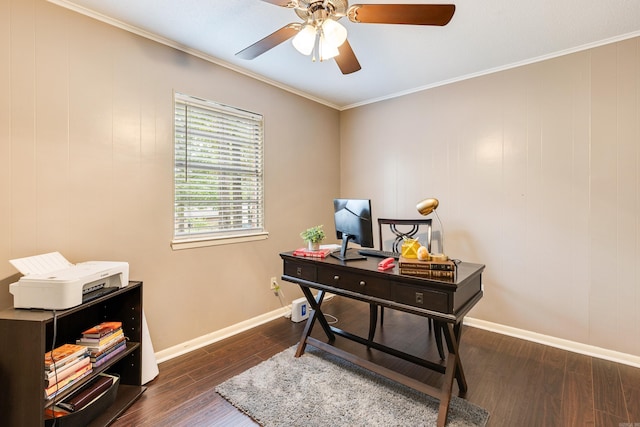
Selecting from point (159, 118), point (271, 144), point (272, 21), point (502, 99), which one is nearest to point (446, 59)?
point (502, 99)

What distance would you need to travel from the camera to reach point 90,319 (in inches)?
79.6

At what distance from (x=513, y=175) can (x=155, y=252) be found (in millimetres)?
3180

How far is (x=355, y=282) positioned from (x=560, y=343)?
206 centimetres

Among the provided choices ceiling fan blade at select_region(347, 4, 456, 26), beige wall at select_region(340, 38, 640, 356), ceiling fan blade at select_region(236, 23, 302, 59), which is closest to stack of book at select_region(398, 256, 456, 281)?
ceiling fan blade at select_region(347, 4, 456, 26)

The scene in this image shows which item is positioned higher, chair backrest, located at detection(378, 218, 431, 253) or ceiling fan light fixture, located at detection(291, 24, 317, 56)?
ceiling fan light fixture, located at detection(291, 24, 317, 56)

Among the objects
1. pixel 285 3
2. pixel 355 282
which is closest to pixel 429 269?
pixel 355 282

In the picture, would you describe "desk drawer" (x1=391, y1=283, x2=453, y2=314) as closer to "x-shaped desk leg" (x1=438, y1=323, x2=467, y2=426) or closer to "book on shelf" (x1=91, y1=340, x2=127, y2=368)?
"x-shaped desk leg" (x1=438, y1=323, x2=467, y2=426)

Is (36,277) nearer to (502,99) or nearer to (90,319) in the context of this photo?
(90,319)

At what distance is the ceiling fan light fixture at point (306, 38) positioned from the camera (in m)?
1.58

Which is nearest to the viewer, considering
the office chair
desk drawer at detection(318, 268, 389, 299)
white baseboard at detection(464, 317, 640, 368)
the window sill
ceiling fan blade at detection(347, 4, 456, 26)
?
ceiling fan blade at detection(347, 4, 456, 26)

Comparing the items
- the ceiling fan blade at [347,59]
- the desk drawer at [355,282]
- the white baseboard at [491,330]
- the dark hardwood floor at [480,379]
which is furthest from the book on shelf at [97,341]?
the ceiling fan blade at [347,59]

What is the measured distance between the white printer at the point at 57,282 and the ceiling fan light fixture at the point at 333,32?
178 centimetres

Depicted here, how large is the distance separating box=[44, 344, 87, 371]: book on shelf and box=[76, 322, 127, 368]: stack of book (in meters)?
0.06

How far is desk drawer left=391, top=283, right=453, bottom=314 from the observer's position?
5.16 feet
